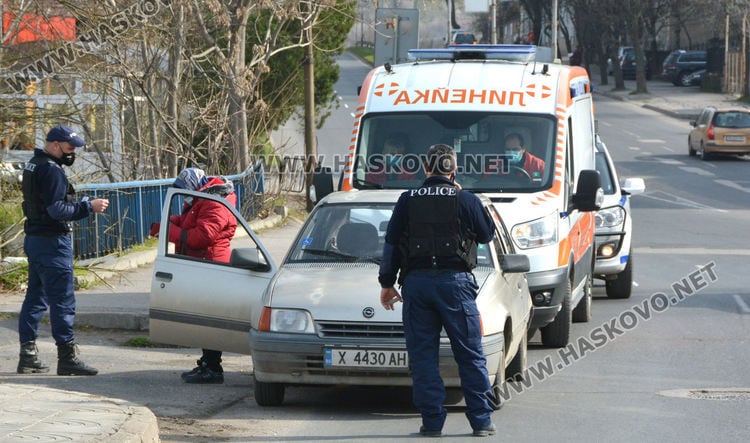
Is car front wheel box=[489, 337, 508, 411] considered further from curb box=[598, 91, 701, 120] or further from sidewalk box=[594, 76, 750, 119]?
sidewalk box=[594, 76, 750, 119]

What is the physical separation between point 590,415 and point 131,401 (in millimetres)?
3081

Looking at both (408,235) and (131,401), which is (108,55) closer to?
(131,401)

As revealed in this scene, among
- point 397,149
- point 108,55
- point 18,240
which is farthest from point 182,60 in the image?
point 397,149

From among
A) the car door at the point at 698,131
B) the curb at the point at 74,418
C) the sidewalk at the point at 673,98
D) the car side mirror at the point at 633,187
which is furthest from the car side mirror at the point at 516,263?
the sidewalk at the point at 673,98

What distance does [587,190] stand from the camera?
37.8 feet

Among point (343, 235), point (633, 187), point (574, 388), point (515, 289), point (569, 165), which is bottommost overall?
point (574, 388)

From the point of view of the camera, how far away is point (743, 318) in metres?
13.4

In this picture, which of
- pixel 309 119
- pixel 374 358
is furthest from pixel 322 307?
pixel 309 119

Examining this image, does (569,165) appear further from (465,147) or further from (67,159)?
(67,159)

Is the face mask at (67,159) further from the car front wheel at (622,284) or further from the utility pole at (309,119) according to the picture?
the utility pole at (309,119)

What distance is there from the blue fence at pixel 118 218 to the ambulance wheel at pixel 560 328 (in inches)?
248

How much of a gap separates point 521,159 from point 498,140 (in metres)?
0.29

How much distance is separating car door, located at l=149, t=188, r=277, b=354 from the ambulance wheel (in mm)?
3214

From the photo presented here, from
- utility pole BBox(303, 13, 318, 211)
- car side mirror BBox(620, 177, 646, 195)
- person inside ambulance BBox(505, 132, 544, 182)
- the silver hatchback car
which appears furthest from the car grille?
utility pole BBox(303, 13, 318, 211)
